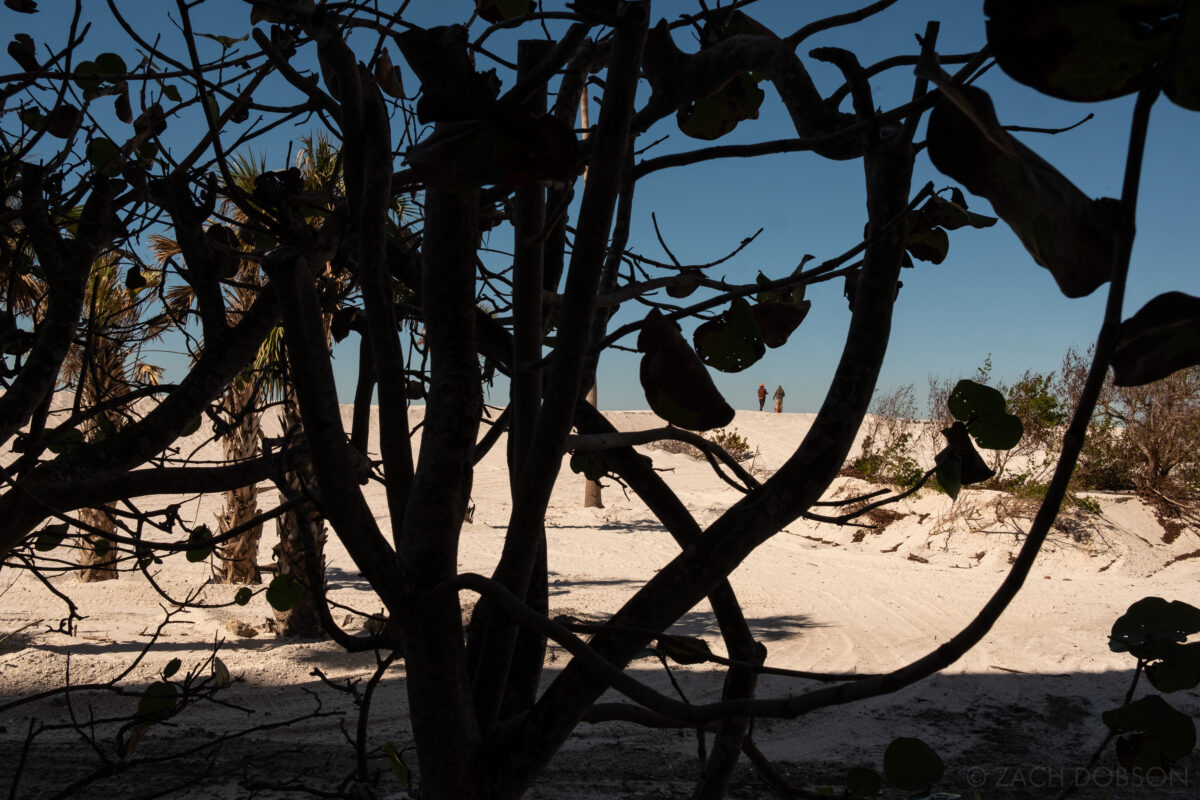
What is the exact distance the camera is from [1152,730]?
34.1 inches

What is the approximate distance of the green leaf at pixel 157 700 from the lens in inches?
67.9

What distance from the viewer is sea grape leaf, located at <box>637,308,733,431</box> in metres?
0.89

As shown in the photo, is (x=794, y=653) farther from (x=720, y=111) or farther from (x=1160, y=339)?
(x=1160, y=339)

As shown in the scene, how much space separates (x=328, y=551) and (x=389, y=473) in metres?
10.4

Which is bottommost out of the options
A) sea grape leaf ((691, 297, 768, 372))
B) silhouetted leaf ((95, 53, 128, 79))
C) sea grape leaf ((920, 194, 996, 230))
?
sea grape leaf ((691, 297, 768, 372))

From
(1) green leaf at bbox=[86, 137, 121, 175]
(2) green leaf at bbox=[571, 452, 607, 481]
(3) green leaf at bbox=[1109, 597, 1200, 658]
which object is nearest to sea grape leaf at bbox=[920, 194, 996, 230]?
(3) green leaf at bbox=[1109, 597, 1200, 658]

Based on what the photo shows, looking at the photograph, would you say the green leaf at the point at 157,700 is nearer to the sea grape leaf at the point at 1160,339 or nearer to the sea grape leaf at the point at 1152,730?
the sea grape leaf at the point at 1152,730

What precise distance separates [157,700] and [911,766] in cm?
160

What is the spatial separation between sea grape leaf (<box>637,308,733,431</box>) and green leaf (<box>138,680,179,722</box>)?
137 centimetres

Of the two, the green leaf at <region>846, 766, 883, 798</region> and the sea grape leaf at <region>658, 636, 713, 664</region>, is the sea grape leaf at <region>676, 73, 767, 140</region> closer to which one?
the sea grape leaf at <region>658, 636, 713, 664</region>

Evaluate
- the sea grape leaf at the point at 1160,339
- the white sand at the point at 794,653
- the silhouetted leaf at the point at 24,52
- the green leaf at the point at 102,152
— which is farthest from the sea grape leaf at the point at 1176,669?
the silhouetted leaf at the point at 24,52

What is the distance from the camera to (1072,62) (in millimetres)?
493

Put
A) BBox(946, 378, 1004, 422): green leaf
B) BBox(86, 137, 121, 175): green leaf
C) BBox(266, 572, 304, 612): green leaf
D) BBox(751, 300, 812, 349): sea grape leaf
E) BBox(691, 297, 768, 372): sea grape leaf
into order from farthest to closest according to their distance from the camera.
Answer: BBox(86, 137, 121, 175): green leaf, BBox(266, 572, 304, 612): green leaf, BBox(751, 300, 812, 349): sea grape leaf, BBox(691, 297, 768, 372): sea grape leaf, BBox(946, 378, 1004, 422): green leaf

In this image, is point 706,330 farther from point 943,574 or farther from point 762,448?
point 762,448
